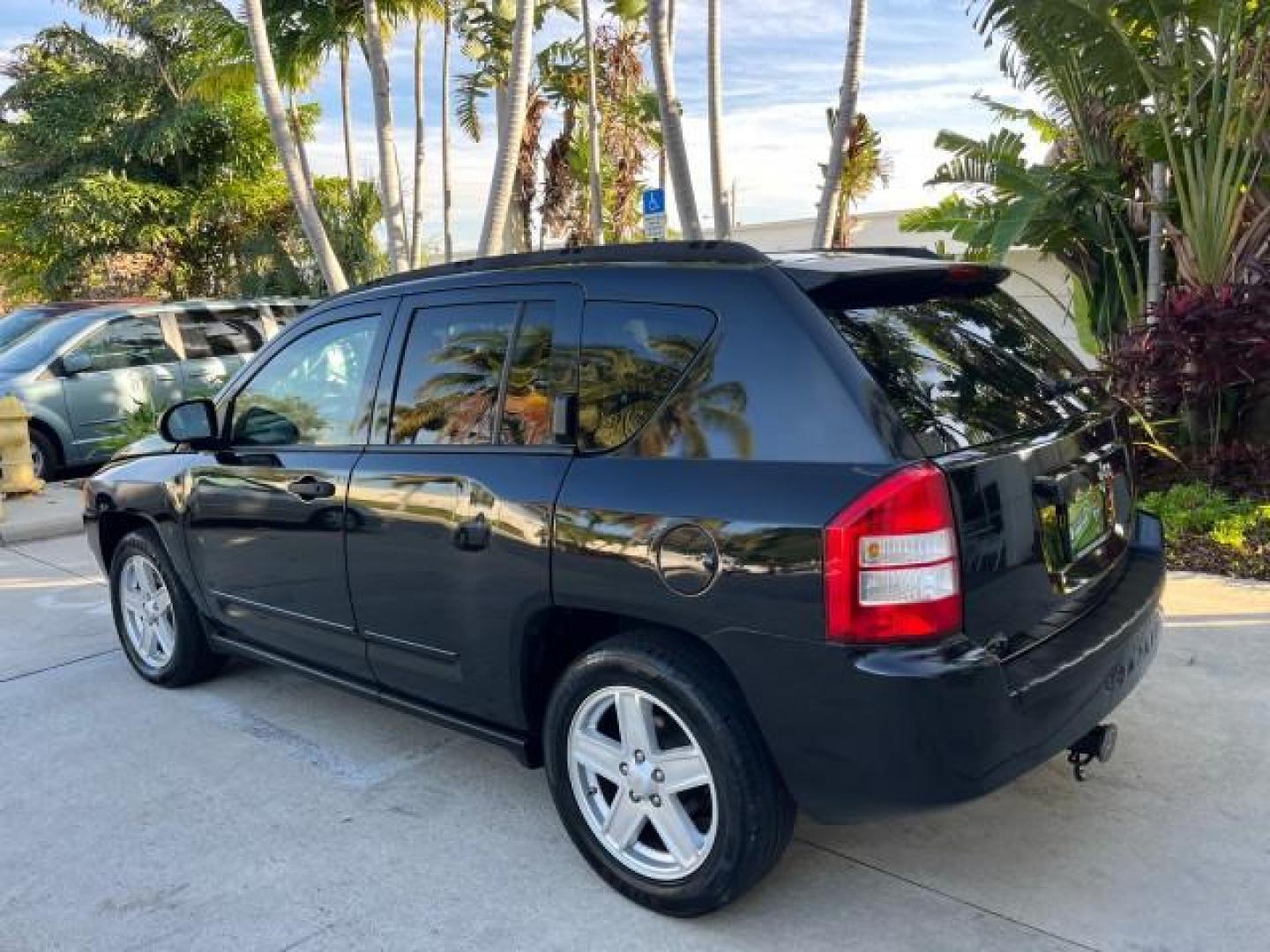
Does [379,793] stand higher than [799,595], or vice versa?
[799,595]

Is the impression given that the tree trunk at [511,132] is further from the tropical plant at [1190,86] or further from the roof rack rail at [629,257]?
the roof rack rail at [629,257]

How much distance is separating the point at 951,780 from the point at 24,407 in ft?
33.5

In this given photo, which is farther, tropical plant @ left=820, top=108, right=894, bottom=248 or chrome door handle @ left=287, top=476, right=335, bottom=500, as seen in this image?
tropical plant @ left=820, top=108, right=894, bottom=248

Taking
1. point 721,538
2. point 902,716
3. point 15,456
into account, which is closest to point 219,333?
point 15,456

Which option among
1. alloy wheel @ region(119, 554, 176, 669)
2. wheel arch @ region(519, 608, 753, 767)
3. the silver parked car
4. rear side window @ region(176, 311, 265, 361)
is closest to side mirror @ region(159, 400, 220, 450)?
alloy wheel @ region(119, 554, 176, 669)

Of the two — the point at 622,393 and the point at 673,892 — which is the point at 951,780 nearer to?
the point at 673,892

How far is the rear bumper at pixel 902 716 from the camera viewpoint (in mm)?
2396

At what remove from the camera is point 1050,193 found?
737 centimetres

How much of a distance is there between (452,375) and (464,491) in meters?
0.47

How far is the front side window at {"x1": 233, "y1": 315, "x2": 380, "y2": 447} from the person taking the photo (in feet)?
12.4

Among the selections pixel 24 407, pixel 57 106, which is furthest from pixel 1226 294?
pixel 57 106

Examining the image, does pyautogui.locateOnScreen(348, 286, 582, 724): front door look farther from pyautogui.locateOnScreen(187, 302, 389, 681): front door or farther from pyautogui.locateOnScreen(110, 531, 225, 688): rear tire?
pyautogui.locateOnScreen(110, 531, 225, 688): rear tire

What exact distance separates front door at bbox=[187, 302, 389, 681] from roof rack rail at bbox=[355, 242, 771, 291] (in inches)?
18.0

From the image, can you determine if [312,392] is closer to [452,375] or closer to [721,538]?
[452,375]
